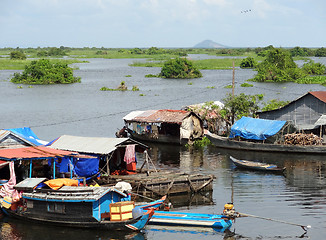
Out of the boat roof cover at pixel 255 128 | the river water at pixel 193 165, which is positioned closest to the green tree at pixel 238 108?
the boat roof cover at pixel 255 128

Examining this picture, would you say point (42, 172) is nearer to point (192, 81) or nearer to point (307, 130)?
point (307, 130)

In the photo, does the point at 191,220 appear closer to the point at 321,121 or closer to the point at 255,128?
the point at 255,128

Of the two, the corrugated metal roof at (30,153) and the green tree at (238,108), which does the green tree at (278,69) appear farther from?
the corrugated metal roof at (30,153)

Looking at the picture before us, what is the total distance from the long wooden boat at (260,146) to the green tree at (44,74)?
52.4 metres

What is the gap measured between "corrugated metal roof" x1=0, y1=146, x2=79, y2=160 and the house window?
11.2 ft

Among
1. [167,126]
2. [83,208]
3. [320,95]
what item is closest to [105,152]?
[83,208]

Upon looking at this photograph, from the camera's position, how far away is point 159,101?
6575 centimetres

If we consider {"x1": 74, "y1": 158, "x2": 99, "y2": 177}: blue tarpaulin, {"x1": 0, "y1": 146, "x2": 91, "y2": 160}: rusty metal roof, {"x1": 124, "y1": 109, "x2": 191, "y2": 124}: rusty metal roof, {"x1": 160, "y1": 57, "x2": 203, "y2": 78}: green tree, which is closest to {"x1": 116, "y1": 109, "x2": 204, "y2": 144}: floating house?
{"x1": 124, "y1": 109, "x2": 191, "y2": 124}: rusty metal roof

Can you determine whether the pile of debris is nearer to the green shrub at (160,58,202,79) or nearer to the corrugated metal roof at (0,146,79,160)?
the corrugated metal roof at (0,146,79,160)

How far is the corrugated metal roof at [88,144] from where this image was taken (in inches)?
1104

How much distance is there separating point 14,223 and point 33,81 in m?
66.7

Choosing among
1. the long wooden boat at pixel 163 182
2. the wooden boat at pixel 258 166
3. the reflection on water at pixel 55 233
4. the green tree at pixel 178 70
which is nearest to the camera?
the reflection on water at pixel 55 233

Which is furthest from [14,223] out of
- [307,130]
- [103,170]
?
[307,130]

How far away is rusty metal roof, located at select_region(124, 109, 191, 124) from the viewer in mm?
39956
